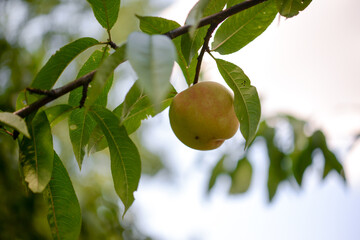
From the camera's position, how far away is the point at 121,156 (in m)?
0.98

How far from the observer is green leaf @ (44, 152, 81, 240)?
98 centimetres

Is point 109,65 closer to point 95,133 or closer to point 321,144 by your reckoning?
point 95,133

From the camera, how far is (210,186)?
2541mm

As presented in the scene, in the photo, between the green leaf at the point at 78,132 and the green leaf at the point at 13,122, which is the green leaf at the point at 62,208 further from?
the green leaf at the point at 13,122

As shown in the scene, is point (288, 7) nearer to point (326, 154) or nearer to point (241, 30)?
point (241, 30)

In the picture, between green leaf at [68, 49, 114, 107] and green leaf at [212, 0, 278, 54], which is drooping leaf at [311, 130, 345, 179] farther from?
green leaf at [68, 49, 114, 107]

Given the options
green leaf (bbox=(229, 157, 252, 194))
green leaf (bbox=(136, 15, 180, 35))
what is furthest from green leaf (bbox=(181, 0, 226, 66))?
green leaf (bbox=(229, 157, 252, 194))

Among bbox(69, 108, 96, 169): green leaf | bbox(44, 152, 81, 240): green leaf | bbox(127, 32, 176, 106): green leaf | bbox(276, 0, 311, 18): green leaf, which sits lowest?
bbox(44, 152, 81, 240): green leaf

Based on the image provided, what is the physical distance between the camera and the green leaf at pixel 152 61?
1.64 ft

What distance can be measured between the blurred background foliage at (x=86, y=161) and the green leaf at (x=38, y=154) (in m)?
0.12

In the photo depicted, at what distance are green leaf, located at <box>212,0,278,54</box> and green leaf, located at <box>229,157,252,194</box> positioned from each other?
1.46 metres

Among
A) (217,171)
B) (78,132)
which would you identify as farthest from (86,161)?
(78,132)

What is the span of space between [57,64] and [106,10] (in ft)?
0.69

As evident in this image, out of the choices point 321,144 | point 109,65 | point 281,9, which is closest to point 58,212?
point 109,65
